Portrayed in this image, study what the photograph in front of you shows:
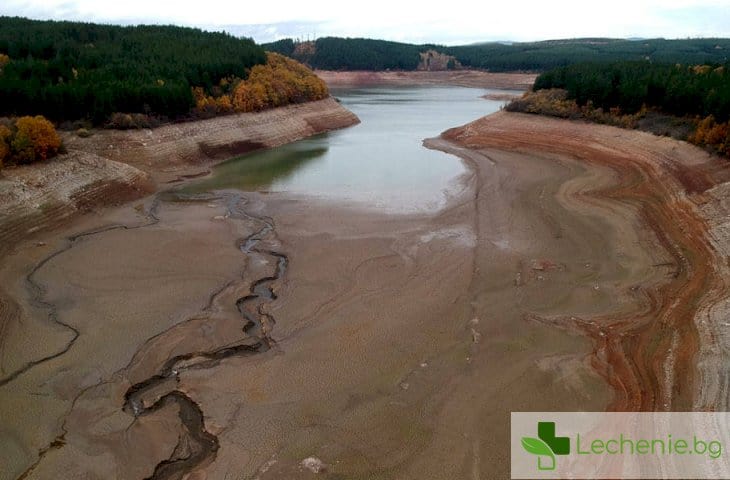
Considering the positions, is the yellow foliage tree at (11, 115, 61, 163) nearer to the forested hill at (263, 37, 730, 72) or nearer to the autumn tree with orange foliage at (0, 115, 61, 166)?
the autumn tree with orange foliage at (0, 115, 61, 166)

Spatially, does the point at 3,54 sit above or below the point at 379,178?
above

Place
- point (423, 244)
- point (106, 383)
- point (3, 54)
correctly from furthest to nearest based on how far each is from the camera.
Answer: point (3, 54), point (423, 244), point (106, 383)

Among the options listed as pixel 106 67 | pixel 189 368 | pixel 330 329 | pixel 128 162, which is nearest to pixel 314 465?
pixel 189 368

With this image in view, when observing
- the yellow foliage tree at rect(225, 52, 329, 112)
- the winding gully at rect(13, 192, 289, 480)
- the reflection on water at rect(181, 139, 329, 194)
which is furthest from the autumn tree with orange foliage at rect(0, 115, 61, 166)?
the yellow foliage tree at rect(225, 52, 329, 112)

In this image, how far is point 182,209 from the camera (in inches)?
1001

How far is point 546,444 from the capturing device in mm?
10211

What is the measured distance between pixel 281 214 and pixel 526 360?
14162 mm

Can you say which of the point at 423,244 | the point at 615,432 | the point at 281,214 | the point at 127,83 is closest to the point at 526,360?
the point at 615,432

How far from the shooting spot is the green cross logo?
32.0ft

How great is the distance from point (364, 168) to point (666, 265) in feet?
64.4

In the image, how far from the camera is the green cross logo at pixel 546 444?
32.0ft

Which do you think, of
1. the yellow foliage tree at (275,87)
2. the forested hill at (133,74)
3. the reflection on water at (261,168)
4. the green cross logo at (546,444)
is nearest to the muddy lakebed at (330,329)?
the green cross logo at (546,444)

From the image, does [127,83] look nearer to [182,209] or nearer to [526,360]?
[182,209]

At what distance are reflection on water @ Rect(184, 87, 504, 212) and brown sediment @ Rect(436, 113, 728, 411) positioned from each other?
24.7 ft
